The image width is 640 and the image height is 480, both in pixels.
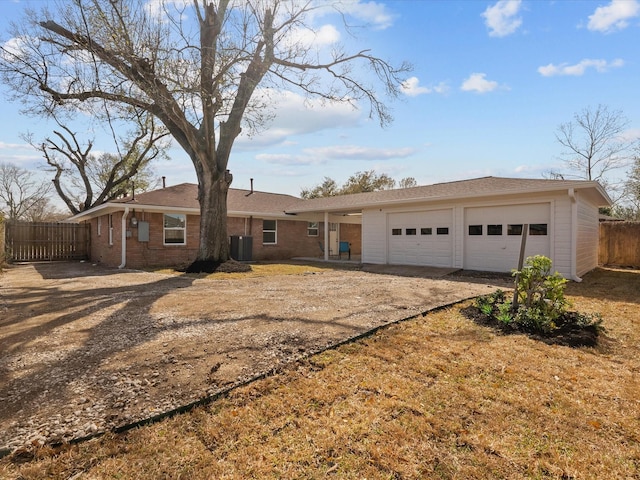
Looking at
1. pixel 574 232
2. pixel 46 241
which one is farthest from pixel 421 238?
pixel 46 241

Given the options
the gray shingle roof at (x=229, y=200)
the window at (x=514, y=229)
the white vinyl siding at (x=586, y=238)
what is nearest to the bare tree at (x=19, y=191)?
the gray shingle roof at (x=229, y=200)

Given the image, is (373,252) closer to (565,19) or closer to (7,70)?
(565,19)

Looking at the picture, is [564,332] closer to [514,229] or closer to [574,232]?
[574,232]

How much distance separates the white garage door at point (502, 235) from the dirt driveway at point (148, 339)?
13.4 ft

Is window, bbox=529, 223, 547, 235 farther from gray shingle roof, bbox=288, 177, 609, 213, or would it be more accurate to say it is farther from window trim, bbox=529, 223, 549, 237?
gray shingle roof, bbox=288, 177, 609, 213

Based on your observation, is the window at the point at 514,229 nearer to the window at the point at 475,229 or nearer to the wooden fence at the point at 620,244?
the window at the point at 475,229

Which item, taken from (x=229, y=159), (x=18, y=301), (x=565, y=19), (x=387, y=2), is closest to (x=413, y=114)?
(x=387, y=2)

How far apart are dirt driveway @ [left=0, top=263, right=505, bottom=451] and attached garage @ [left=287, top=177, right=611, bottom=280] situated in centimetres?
414

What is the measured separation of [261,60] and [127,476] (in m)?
11.9

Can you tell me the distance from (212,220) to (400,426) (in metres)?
10.7

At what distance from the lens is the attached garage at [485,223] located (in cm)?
1030

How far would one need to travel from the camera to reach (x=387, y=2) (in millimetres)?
9148

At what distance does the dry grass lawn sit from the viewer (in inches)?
84.0

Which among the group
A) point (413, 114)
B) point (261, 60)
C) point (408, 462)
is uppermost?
point (261, 60)
